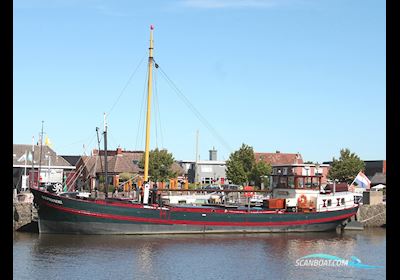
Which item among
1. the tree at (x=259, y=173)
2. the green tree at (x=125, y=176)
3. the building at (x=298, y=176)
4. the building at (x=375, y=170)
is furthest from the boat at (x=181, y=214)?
the building at (x=375, y=170)

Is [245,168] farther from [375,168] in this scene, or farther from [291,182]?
[291,182]

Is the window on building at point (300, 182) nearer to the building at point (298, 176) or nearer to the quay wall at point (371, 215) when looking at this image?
the building at point (298, 176)

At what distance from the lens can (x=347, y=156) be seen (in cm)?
8750

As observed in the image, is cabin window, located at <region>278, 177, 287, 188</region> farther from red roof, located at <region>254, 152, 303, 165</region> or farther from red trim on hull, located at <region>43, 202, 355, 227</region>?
red roof, located at <region>254, 152, 303, 165</region>

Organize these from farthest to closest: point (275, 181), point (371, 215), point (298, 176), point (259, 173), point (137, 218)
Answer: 1. point (259, 173)
2. point (371, 215)
3. point (275, 181)
4. point (298, 176)
5. point (137, 218)

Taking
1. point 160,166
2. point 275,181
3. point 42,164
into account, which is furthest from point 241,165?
point 275,181

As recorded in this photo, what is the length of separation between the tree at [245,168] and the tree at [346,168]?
9917mm

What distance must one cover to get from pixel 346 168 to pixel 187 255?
55240 millimetres

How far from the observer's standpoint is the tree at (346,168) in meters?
86.1

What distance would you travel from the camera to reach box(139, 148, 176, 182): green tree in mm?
82625

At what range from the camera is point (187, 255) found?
35625 mm

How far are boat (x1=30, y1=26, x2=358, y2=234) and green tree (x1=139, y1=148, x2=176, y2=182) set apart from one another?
32291 mm
